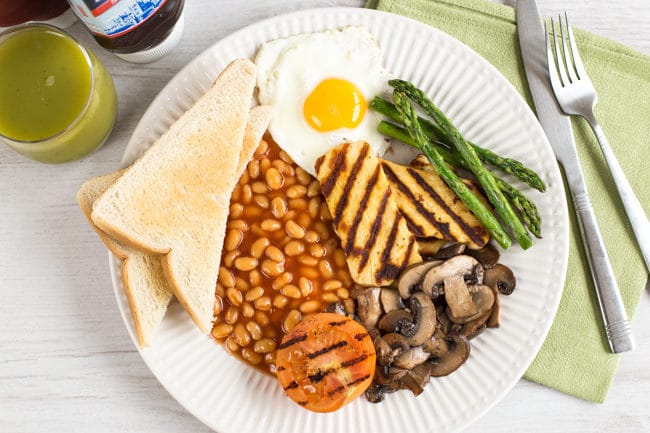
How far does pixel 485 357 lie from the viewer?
10.6 feet

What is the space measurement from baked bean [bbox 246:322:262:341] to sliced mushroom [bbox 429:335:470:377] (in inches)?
36.8

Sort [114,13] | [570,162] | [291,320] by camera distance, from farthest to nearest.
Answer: [570,162], [291,320], [114,13]

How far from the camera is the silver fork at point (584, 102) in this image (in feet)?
11.1

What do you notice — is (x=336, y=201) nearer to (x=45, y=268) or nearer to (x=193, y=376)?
(x=193, y=376)

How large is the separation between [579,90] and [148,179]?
2495mm

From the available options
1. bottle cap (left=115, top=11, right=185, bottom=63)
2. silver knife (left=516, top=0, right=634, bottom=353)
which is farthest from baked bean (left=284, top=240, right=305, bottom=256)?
silver knife (left=516, top=0, right=634, bottom=353)

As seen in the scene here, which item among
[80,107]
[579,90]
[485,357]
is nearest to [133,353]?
[80,107]

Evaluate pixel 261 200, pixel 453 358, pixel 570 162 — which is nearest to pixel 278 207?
pixel 261 200

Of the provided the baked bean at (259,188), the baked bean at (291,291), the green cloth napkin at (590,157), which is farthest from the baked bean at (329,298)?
the green cloth napkin at (590,157)

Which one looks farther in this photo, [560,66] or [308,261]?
[560,66]

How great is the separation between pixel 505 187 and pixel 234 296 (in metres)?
1.60

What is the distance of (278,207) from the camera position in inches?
127

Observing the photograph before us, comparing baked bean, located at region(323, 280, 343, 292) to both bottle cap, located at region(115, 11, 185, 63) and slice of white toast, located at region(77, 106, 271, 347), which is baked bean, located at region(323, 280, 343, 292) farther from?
bottle cap, located at region(115, 11, 185, 63)

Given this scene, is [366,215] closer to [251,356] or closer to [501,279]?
[501,279]
